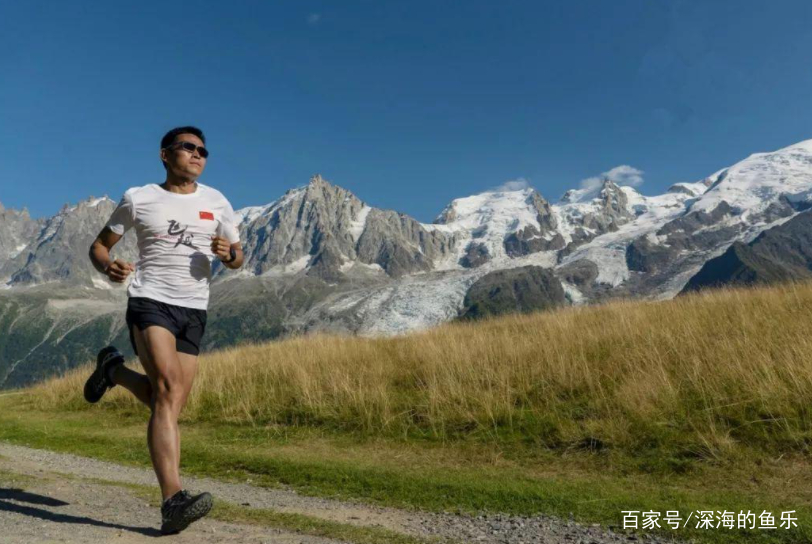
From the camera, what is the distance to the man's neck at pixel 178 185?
5.43 m

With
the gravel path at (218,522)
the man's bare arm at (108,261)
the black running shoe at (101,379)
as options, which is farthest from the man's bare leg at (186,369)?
the black running shoe at (101,379)

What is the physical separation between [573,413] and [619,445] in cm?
127

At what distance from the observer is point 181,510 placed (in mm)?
4508

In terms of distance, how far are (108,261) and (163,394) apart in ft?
4.29

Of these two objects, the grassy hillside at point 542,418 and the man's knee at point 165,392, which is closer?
the man's knee at point 165,392

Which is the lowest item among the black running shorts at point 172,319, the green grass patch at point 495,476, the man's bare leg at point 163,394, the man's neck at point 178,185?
the green grass patch at point 495,476

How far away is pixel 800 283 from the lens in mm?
14438

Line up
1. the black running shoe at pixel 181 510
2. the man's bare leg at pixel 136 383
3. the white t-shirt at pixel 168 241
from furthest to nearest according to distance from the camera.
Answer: the man's bare leg at pixel 136 383
the white t-shirt at pixel 168 241
the black running shoe at pixel 181 510

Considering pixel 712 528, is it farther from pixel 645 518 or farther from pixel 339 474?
pixel 339 474

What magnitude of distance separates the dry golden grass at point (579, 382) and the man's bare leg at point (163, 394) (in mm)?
4882

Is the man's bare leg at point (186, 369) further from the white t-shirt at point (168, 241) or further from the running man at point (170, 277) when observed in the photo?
the white t-shirt at point (168, 241)

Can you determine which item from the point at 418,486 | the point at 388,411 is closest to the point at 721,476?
the point at 418,486

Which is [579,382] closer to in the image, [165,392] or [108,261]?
[165,392]

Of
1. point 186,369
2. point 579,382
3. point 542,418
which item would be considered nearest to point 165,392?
point 186,369
